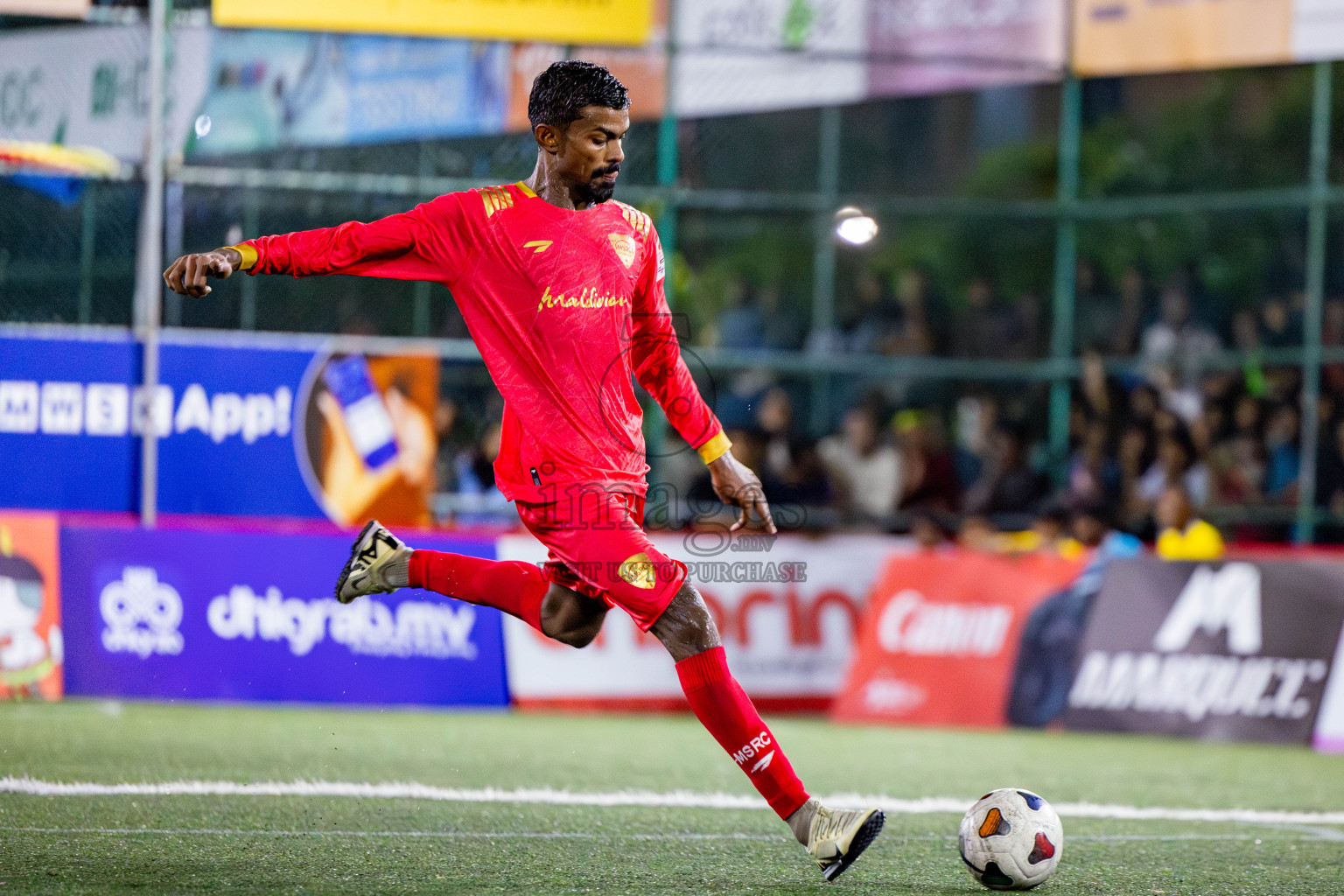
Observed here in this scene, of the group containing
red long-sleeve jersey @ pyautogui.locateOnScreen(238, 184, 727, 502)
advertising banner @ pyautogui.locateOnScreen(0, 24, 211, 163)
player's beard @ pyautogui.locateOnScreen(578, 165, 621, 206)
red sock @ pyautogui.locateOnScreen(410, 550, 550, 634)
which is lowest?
red sock @ pyautogui.locateOnScreen(410, 550, 550, 634)

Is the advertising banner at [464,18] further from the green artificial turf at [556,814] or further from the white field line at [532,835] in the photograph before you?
the white field line at [532,835]

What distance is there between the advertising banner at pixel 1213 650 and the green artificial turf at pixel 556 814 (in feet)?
1.23

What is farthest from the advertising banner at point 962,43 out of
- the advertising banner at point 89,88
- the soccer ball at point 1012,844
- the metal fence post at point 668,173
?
the soccer ball at point 1012,844

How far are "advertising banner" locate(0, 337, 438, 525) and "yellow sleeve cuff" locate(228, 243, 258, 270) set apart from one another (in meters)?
6.73

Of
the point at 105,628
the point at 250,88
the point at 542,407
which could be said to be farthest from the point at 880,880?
the point at 250,88

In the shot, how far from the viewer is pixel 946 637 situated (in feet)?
38.4

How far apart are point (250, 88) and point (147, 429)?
2521mm

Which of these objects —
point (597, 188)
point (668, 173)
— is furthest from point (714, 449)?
point (668, 173)

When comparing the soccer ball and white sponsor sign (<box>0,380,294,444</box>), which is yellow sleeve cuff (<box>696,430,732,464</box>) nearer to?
the soccer ball

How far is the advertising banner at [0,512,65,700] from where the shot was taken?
424 inches

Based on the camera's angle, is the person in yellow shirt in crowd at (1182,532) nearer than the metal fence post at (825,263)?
Yes

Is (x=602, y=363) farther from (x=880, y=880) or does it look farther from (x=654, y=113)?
(x=654, y=113)

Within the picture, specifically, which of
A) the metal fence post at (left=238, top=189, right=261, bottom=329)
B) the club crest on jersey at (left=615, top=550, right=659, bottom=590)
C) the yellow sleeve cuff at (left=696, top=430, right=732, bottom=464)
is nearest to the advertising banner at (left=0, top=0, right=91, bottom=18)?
the metal fence post at (left=238, top=189, right=261, bottom=329)

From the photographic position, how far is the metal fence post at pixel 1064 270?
48.8 feet
